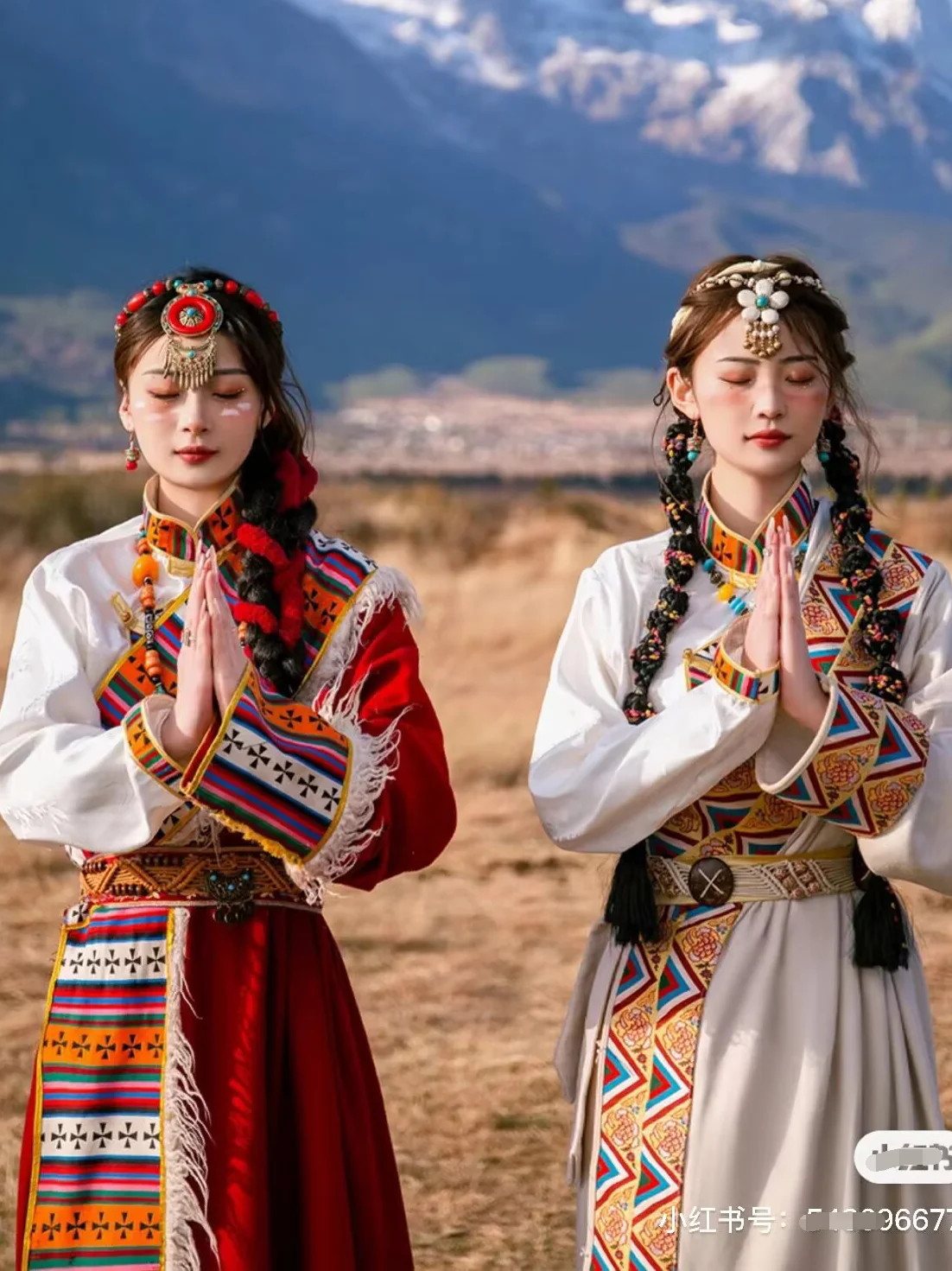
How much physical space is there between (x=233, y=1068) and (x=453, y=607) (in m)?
14.2

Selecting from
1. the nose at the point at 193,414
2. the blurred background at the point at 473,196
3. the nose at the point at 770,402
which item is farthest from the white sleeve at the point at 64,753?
the blurred background at the point at 473,196

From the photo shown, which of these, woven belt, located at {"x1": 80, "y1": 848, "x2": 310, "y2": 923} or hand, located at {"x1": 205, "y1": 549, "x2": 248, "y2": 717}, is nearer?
hand, located at {"x1": 205, "y1": 549, "x2": 248, "y2": 717}

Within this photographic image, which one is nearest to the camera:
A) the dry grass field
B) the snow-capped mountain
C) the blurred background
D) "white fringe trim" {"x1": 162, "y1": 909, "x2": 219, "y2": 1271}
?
"white fringe trim" {"x1": 162, "y1": 909, "x2": 219, "y2": 1271}

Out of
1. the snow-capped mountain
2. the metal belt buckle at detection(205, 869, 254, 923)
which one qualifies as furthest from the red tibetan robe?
the snow-capped mountain

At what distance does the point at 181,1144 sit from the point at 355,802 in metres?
0.64

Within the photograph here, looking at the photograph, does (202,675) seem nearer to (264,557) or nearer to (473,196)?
(264,557)

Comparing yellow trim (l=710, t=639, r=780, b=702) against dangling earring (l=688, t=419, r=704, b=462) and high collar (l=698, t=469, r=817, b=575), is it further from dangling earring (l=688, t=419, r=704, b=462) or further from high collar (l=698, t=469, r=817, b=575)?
dangling earring (l=688, t=419, r=704, b=462)

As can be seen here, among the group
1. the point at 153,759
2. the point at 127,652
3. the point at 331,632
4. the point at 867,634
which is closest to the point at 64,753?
the point at 153,759

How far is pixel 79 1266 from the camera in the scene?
10.8ft

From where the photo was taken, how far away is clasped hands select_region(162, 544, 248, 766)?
3.17m

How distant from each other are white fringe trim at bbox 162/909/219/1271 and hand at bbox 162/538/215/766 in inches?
16.0

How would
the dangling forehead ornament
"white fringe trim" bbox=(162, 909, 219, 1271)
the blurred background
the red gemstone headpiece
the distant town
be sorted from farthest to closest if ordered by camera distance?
the blurred background < the distant town < the red gemstone headpiece < the dangling forehead ornament < "white fringe trim" bbox=(162, 909, 219, 1271)

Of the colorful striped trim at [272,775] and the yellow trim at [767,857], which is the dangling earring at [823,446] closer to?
the yellow trim at [767,857]

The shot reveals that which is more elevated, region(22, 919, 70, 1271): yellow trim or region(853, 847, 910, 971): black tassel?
region(853, 847, 910, 971): black tassel
